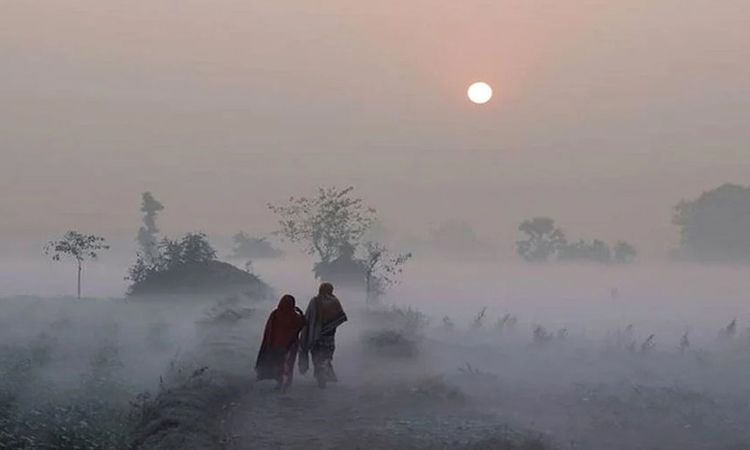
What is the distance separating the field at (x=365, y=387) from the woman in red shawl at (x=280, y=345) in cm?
50

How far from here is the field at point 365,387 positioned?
14430 millimetres

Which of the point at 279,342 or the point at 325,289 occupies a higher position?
the point at 325,289

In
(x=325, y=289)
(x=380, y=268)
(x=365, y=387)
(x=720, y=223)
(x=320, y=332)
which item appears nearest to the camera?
(x=320, y=332)

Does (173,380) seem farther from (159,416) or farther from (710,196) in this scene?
(710,196)

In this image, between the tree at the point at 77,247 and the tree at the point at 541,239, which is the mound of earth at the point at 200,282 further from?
the tree at the point at 541,239

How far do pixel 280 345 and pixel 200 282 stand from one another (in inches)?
1251

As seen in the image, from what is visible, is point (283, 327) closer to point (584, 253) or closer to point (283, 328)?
point (283, 328)

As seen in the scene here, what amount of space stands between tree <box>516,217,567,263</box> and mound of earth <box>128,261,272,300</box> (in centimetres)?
8719

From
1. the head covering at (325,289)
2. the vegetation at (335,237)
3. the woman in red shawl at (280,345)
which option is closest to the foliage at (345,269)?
the vegetation at (335,237)

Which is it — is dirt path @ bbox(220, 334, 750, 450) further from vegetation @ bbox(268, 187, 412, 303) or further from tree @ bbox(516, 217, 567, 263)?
tree @ bbox(516, 217, 567, 263)

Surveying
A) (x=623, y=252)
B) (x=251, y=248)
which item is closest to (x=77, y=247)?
(x=251, y=248)

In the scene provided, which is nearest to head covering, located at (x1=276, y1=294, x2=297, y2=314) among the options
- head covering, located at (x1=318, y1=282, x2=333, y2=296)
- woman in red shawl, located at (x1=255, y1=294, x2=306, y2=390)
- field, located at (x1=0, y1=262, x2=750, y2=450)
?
woman in red shawl, located at (x1=255, y1=294, x2=306, y2=390)

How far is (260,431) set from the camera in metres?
13.7

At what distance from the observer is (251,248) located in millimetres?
125562
